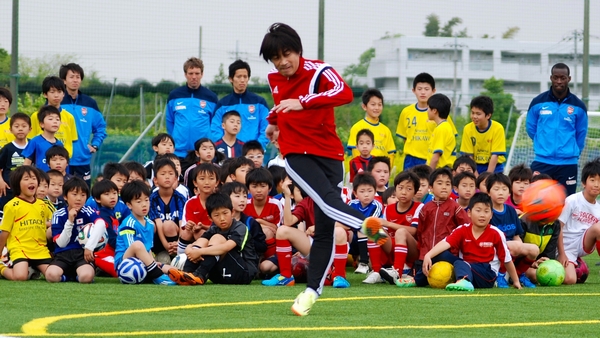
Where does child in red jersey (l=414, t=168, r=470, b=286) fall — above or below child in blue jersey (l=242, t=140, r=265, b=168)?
below

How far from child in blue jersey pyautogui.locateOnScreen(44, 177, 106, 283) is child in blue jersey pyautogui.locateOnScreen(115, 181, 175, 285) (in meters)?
0.23

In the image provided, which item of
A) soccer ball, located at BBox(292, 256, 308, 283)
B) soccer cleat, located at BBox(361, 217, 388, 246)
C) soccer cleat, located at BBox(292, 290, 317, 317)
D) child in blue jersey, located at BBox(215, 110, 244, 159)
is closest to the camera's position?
soccer cleat, located at BBox(361, 217, 388, 246)

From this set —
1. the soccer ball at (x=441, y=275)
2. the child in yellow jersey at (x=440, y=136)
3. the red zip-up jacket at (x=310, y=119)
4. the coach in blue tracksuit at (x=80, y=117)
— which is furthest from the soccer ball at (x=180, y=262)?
the child in yellow jersey at (x=440, y=136)

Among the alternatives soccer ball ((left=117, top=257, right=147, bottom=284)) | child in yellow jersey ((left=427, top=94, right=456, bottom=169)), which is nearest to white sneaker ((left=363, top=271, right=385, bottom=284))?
soccer ball ((left=117, top=257, right=147, bottom=284))

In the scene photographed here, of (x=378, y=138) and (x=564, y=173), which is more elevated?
(x=378, y=138)

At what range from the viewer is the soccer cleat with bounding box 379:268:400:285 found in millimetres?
8711

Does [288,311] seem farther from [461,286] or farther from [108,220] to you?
[108,220]

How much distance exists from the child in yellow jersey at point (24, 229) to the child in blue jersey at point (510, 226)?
4.21 metres

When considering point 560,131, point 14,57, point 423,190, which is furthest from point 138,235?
point 14,57

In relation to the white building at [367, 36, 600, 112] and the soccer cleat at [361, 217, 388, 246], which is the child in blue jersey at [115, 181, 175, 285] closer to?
the soccer cleat at [361, 217, 388, 246]

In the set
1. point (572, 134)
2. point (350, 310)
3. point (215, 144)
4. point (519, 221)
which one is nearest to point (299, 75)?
point (350, 310)

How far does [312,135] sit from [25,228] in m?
3.65

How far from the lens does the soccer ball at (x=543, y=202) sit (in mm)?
8961

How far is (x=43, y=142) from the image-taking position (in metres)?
10.9
